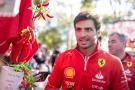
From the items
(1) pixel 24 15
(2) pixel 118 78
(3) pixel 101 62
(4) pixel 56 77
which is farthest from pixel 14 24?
(2) pixel 118 78

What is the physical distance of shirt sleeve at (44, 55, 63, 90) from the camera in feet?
16.4

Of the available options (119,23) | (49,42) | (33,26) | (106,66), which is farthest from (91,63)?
(49,42)

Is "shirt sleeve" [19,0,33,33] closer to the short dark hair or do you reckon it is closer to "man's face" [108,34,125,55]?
the short dark hair

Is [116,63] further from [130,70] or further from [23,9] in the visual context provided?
[130,70]

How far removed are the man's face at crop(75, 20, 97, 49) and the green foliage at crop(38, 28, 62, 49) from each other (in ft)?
216

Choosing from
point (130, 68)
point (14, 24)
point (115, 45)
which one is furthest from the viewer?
point (115, 45)

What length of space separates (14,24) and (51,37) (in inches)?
2732

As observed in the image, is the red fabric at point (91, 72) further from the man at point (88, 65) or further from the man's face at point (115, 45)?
the man's face at point (115, 45)

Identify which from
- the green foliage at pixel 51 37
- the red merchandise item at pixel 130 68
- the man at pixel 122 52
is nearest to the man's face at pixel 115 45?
the man at pixel 122 52

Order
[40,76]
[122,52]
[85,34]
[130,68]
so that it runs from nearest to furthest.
→ [85,34] → [40,76] → [130,68] → [122,52]

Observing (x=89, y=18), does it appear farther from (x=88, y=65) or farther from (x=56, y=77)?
(x=56, y=77)

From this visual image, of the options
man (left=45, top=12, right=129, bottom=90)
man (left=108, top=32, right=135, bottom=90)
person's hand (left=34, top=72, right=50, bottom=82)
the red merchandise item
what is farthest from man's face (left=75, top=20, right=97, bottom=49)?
man (left=108, top=32, right=135, bottom=90)

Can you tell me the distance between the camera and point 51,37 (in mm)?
73750

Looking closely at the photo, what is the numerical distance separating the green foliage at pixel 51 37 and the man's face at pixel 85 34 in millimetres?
65971
